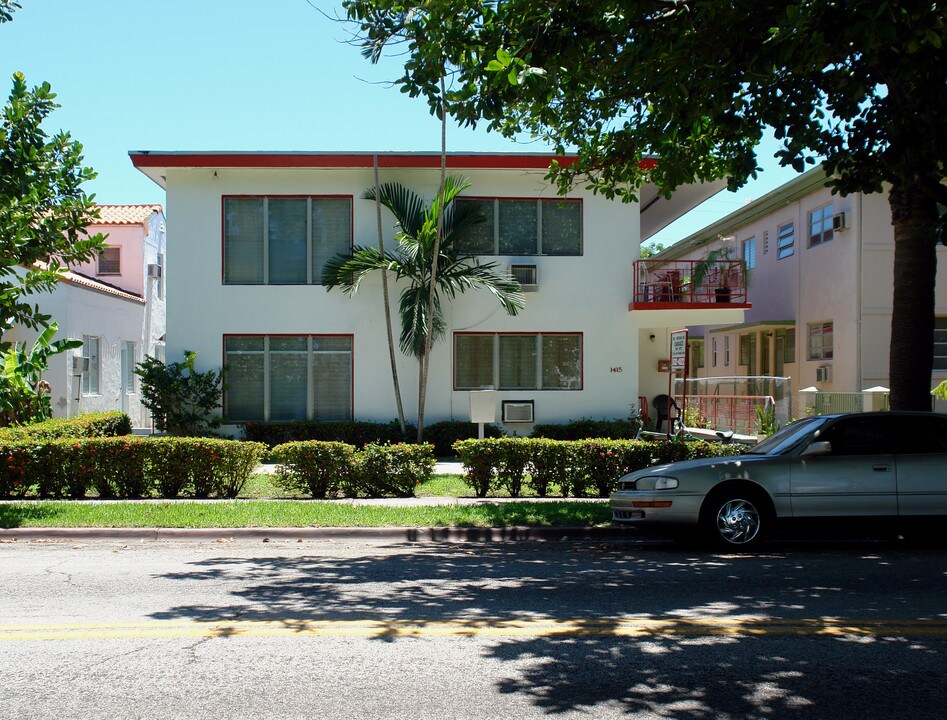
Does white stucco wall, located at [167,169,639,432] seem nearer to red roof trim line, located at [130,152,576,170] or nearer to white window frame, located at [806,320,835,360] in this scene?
red roof trim line, located at [130,152,576,170]

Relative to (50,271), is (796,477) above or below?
below

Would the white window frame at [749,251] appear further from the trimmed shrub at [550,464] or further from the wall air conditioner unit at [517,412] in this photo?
the trimmed shrub at [550,464]

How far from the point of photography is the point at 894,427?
32.7ft

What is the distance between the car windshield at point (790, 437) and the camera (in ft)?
32.8

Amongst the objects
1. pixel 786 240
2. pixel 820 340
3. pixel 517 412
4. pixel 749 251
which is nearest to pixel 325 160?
pixel 517 412

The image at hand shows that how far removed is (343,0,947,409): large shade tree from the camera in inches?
343

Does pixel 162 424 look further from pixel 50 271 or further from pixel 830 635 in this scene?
pixel 830 635

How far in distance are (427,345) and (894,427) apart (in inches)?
416

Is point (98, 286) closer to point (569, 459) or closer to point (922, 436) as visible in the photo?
point (569, 459)

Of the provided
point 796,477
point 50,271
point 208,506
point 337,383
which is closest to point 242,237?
point 337,383

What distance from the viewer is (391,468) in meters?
13.6

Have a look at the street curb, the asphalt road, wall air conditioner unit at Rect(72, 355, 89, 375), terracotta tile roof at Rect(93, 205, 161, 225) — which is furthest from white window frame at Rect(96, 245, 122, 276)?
the asphalt road

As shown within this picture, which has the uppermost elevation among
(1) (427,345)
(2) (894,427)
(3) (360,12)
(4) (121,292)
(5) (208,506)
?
(3) (360,12)

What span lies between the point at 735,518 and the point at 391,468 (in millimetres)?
5581
